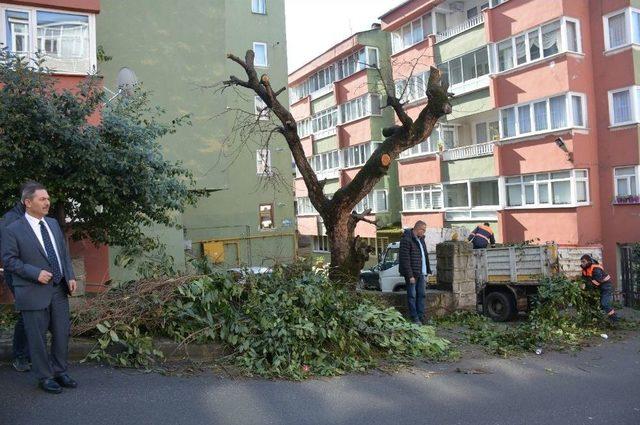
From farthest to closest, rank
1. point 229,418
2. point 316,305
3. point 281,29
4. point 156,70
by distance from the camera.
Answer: point 281,29 < point 156,70 < point 316,305 < point 229,418

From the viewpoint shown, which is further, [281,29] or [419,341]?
[281,29]

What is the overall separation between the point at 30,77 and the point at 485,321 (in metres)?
8.61

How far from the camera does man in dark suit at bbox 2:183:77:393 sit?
4672mm

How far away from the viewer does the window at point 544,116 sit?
2195cm

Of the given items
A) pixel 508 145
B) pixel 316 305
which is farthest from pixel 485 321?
pixel 508 145

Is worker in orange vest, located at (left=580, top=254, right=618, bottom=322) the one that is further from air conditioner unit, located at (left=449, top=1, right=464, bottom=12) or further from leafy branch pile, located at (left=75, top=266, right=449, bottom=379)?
air conditioner unit, located at (left=449, top=1, right=464, bottom=12)

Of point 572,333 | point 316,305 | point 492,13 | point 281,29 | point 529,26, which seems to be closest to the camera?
point 316,305

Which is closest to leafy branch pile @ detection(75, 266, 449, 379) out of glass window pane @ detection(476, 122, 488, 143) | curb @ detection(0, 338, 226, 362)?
curb @ detection(0, 338, 226, 362)

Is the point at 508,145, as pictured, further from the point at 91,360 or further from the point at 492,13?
the point at 91,360

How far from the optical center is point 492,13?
2492 centimetres

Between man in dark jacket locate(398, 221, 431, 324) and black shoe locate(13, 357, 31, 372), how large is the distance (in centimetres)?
601

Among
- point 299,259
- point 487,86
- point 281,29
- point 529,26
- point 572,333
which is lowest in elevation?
point 572,333

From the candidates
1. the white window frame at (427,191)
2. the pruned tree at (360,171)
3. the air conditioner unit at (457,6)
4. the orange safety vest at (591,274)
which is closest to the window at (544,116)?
the white window frame at (427,191)

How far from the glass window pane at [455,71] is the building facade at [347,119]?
510 cm
